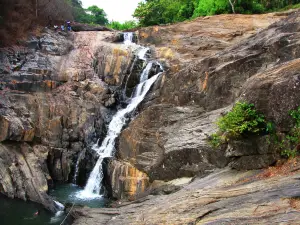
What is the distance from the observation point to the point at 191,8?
40344 millimetres

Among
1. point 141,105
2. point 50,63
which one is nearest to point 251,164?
point 141,105

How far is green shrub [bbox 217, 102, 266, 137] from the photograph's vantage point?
1155cm

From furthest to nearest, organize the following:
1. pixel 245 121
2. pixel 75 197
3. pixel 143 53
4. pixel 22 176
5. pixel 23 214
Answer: pixel 143 53 < pixel 22 176 < pixel 75 197 < pixel 23 214 < pixel 245 121

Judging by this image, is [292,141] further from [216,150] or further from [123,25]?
[123,25]

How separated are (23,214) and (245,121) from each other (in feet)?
42.3

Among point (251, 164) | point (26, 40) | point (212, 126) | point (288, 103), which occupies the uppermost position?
point (26, 40)

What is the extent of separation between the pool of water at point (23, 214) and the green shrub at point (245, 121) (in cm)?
996

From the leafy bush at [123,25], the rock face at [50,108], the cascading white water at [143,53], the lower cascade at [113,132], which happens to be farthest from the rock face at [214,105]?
the leafy bush at [123,25]

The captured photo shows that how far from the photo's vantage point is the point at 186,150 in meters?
15.5

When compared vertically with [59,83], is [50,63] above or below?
above

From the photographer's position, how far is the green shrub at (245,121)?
11555 mm

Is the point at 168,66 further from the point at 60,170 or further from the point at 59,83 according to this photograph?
the point at 60,170

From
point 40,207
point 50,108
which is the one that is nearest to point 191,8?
point 50,108

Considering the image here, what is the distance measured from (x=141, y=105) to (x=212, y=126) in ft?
26.1
